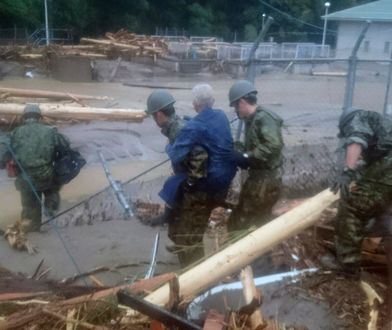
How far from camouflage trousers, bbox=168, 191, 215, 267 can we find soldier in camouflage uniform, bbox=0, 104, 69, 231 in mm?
2343

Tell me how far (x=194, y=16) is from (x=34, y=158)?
156ft

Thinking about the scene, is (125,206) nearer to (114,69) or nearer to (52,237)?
(52,237)

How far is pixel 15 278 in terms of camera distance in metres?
4.99

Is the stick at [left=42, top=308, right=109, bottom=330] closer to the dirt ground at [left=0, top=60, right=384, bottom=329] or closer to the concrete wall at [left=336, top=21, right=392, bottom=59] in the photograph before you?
the dirt ground at [left=0, top=60, right=384, bottom=329]

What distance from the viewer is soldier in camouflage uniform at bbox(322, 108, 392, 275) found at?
4.69 m

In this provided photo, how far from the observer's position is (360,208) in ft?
15.7

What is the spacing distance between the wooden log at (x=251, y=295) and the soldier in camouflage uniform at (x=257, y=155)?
1308mm

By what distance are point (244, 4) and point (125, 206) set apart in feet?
170

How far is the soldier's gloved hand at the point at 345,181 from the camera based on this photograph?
457cm

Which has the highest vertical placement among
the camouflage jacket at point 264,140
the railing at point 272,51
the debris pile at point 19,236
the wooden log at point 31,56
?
the camouflage jacket at point 264,140

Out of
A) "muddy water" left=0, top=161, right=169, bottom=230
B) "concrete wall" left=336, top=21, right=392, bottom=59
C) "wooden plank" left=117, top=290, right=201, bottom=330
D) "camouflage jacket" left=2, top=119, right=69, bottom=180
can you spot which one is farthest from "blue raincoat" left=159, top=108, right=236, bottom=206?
"concrete wall" left=336, top=21, right=392, bottom=59

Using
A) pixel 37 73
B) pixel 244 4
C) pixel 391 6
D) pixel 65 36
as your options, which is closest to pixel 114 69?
pixel 37 73

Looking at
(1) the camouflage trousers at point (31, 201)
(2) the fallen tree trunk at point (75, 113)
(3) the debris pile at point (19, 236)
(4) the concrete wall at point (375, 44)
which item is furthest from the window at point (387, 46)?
(3) the debris pile at point (19, 236)

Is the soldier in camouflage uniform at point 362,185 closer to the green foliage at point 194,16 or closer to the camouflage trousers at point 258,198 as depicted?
the camouflage trousers at point 258,198
